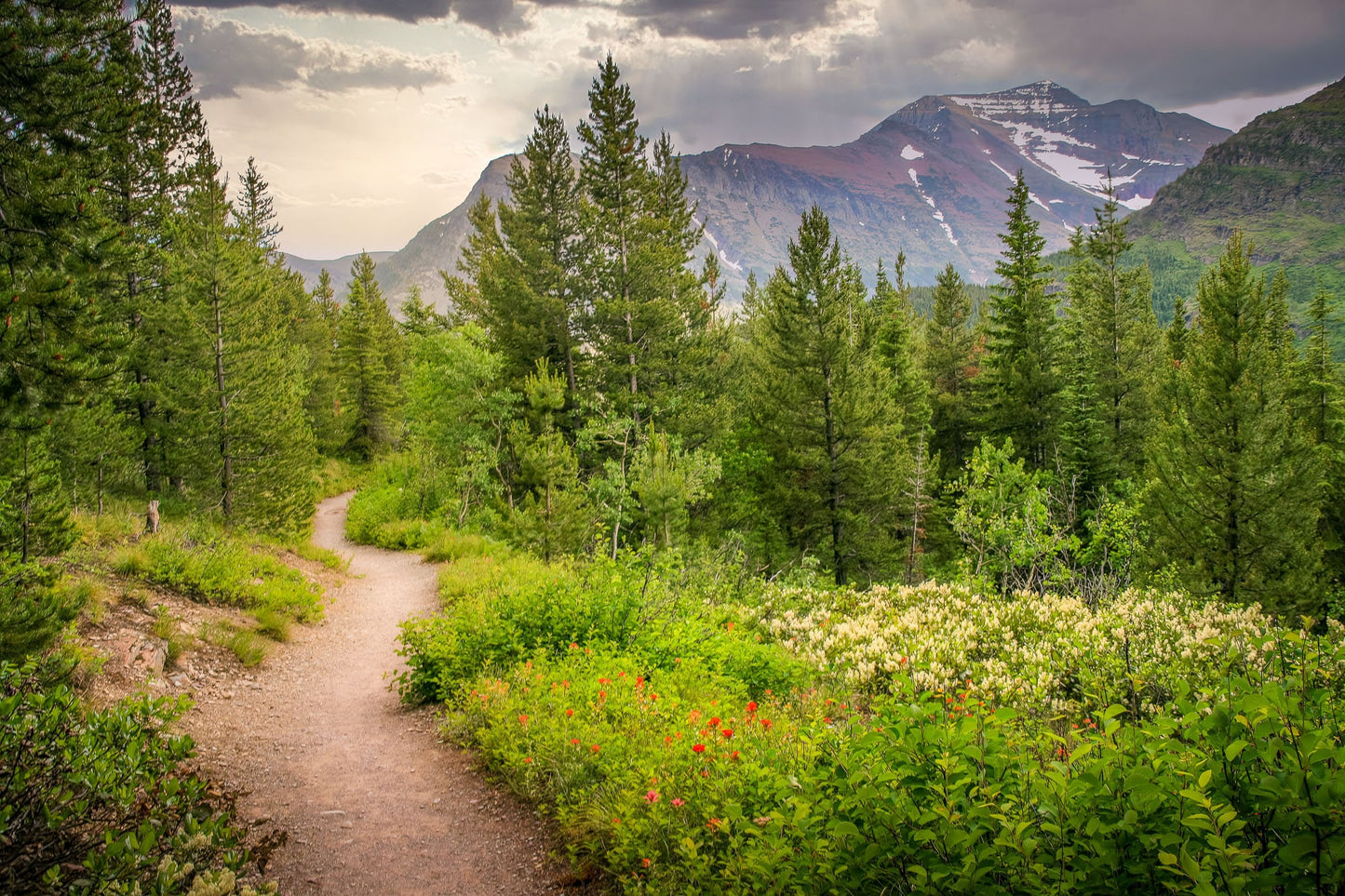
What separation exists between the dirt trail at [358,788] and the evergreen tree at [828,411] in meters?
16.2

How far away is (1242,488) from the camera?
1666 cm

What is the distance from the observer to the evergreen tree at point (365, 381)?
38844 millimetres

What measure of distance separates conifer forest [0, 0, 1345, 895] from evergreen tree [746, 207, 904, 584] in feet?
0.52

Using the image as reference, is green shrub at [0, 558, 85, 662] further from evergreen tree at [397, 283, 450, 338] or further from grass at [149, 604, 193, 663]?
evergreen tree at [397, 283, 450, 338]

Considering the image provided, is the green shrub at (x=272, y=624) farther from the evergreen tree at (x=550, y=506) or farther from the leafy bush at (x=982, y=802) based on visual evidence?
the leafy bush at (x=982, y=802)

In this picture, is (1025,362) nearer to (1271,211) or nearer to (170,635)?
(170,635)

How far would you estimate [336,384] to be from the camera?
38.1 metres

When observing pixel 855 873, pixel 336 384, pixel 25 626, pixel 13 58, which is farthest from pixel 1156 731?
pixel 336 384

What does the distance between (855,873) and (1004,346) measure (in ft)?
96.1

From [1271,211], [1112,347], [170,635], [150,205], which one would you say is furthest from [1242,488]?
[1271,211]

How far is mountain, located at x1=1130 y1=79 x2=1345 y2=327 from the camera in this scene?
494 ft

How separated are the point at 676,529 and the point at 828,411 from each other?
8.01 meters

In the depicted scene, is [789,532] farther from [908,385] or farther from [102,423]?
[102,423]

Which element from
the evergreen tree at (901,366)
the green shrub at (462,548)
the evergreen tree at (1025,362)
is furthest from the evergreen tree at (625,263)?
the evergreen tree at (1025,362)
